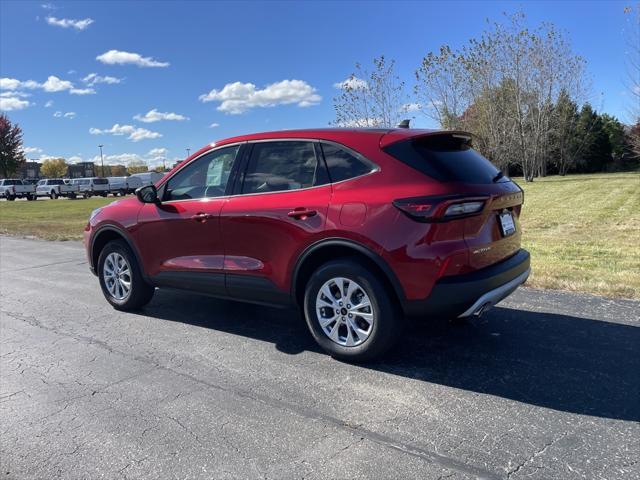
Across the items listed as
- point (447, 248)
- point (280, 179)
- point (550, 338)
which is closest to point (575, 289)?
point (550, 338)

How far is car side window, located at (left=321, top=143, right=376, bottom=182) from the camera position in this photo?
3862 millimetres

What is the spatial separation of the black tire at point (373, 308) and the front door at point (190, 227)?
45.1 inches

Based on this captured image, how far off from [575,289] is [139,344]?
474 centimetres

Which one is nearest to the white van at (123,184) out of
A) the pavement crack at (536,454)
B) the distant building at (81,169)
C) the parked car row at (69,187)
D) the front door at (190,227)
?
the parked car row at (69,187)

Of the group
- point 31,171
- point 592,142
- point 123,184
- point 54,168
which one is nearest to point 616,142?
point 592,142

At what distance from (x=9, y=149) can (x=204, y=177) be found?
75231 millimetres

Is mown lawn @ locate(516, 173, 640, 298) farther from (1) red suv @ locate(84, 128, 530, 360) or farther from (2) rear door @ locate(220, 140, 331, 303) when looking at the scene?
(2) rear door @ locate(220, 140, 331, 303)

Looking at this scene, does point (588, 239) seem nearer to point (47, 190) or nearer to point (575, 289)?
point (575, 289)

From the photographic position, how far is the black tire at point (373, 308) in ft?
12.2

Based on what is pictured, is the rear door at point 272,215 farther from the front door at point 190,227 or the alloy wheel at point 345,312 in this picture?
the alloy wheel at point 345,312

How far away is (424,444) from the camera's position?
2.82m

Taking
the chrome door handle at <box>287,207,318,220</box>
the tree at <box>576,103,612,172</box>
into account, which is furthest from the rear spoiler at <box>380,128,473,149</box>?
the tree at <box>576,103,612,172</box>

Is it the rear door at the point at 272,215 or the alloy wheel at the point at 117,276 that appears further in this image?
the alloy wheel at the point at 117,276

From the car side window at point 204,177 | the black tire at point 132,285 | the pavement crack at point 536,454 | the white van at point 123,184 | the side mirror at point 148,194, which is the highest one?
the white van at point 123,184
